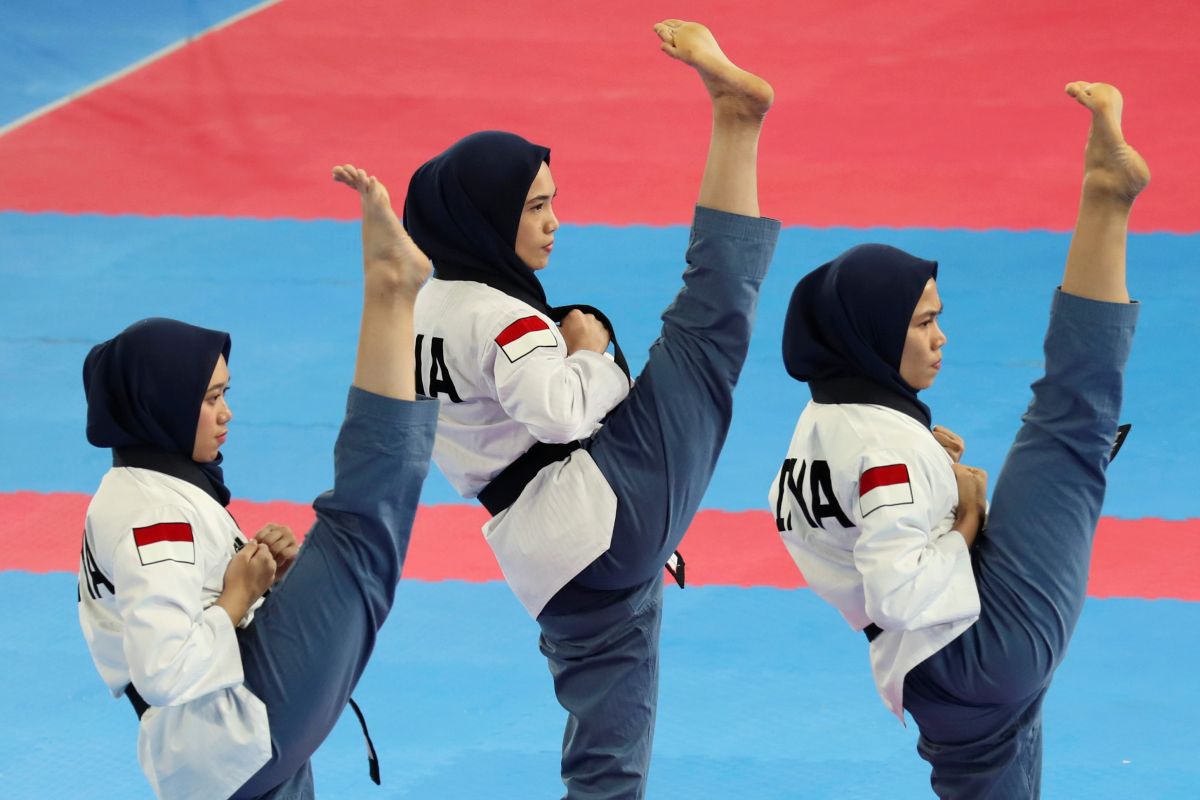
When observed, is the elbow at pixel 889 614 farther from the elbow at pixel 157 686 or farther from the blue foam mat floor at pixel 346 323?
the blue foam mat floor at pixel 346 323

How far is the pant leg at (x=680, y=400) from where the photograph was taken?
3.39 m

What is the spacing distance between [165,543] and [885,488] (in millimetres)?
1403

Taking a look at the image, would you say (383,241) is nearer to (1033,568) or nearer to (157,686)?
(157,686)

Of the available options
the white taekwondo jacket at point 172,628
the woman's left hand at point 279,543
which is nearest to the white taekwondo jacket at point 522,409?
the woman's left hand at point 279,543

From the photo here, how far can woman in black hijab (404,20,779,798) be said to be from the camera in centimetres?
336

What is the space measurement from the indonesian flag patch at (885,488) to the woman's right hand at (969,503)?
0.20 metres

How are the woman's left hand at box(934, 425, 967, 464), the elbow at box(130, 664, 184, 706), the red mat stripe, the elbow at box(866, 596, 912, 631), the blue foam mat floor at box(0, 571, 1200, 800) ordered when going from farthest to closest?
the red mat stripe → the blue foam mat floor at box(0, 571, 1200, 800) → the woman's left hand at box(934, 425, 967, 464) → the elbow at box(866, 596, 912, 631) → the elbow at box(130, 664, 184, 706)

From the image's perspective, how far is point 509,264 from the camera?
351 centimetres

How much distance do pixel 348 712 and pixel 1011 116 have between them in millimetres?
5889

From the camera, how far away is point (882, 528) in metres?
3.04

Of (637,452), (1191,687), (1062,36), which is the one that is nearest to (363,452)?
(637,452)

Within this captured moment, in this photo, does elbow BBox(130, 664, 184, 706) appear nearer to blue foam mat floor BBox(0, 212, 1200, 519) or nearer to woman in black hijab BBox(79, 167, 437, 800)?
woman in black hijab BBox(79, 167, 437, 800)

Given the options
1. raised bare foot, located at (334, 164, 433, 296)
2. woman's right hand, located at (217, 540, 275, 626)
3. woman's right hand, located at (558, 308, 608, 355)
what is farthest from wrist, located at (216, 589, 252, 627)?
woman's right hand, located at (558, 308, 608, 355)

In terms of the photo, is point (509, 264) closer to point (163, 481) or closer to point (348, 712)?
point (163, 481)
